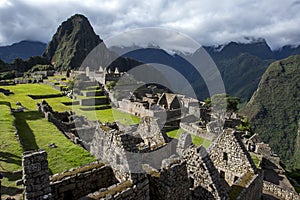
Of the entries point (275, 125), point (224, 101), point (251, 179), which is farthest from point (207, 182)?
point (275, 125)

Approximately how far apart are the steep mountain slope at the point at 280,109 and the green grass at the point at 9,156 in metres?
87.5

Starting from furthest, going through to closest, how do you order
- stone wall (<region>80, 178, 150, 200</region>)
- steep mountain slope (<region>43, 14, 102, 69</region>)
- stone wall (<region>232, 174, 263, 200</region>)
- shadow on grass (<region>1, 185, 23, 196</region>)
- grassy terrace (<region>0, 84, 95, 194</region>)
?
1. steep mountain slope (<region>43, 14, 102, 69</region>)
2. grassy terrace (<region>0, 84, 95, 194</region>)
3. shadow on grass (<region>1, 185, 23, 196</region>)
4. stone wall (<region>232, 174, 263, 200</region>)
5. stone wall (<region>80, 178, 150, 200</region>)

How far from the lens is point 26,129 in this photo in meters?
16.2

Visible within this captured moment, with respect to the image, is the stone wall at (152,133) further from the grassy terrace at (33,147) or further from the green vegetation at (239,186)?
the grassy terrace at (33,147)

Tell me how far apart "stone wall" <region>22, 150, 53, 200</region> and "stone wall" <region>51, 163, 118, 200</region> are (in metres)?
0.67

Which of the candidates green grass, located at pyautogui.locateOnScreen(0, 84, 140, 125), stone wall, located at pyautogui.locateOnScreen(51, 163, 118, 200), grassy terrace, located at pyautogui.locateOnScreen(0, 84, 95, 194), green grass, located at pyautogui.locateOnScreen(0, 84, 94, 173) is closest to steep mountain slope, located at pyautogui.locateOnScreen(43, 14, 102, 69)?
green grass, located at pyautogui.locateOnScreen(0, 84, 140, 125)

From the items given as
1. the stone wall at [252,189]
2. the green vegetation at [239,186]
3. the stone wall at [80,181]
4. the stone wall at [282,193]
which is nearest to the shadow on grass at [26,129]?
the stone wall at [80,181]

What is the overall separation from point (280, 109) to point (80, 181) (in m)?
133

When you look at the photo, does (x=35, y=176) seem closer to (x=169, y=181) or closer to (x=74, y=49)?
(x=169, y=181)

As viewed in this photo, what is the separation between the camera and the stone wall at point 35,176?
4199 millimetres

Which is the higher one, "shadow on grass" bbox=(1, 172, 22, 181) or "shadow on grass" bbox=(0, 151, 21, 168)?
"shadow on grass" bbox=(0, 151, 21, 168)

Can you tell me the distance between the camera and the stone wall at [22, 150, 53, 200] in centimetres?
420

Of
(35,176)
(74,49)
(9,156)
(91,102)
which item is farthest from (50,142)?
(74,49)

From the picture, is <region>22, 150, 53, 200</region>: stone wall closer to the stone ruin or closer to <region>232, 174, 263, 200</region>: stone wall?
the stone ruin
